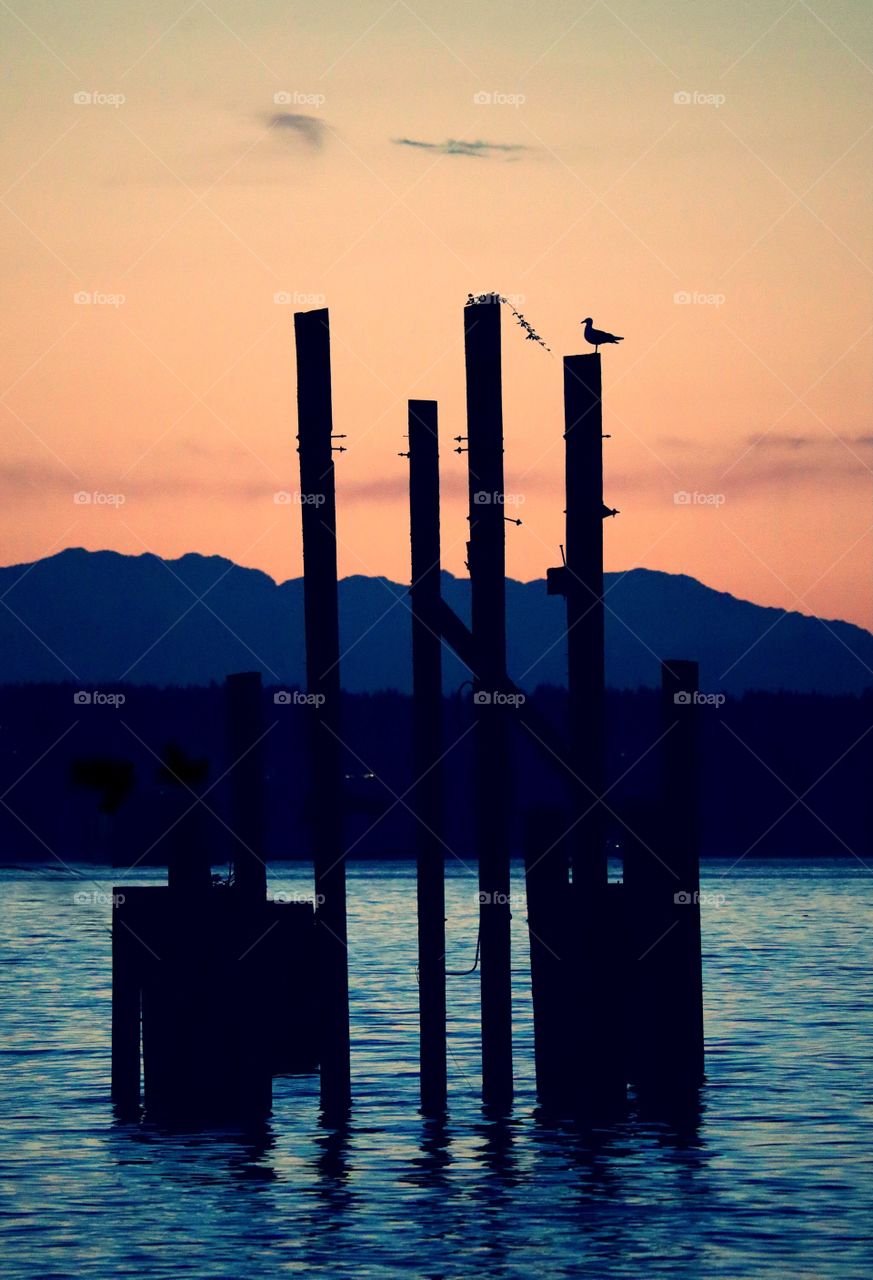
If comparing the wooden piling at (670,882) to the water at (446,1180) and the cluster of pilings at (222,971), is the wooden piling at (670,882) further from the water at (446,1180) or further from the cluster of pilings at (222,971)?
the cluster of pilings at (222,971)

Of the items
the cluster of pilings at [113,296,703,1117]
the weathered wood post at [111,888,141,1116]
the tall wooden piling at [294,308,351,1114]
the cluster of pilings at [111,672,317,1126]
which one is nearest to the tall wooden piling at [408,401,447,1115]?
the cluster of pilings at [113,296,703,1117]

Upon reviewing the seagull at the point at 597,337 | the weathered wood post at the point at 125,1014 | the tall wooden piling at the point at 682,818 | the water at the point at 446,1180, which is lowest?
the water at the point at 446,1180

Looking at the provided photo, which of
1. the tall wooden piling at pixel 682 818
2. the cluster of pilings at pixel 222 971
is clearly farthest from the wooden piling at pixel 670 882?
the cluster of pilings at pixel 222 971

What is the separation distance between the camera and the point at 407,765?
172 meters

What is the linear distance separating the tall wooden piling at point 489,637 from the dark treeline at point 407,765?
342 feet

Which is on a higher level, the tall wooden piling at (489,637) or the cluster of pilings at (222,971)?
the tall wooden piling at (489,637)

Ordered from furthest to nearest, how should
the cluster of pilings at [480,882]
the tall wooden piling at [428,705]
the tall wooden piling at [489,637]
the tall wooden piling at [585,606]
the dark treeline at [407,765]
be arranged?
1. the dark treeline at [407,765]
2. the tall wooden piling at [428,705]
3. the tall wooden piling at [489,637]
4. the tall wooden piling at [585,606]
5. the cluster of pilings at [480,882]

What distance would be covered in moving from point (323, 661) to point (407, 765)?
152m

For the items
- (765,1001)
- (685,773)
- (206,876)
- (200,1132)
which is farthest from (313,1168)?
(765,1001)

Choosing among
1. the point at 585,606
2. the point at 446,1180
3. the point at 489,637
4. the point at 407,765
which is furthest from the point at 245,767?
the point at 407,765

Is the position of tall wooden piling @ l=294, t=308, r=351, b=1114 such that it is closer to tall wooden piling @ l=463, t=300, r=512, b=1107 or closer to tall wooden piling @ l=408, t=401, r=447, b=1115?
tall wooden piling @ l=408, t=401, r=447, b=1115

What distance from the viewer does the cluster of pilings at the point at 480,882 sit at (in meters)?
19.8

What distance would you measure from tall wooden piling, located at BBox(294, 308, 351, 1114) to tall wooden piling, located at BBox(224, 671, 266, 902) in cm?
51

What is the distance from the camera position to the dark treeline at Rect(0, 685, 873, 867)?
149m
